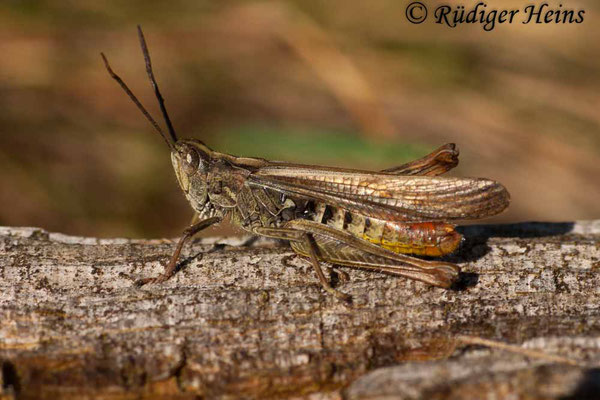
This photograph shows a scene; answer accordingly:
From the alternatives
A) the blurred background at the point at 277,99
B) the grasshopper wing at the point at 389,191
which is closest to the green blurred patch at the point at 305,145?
the blurred background at the point at 277,99

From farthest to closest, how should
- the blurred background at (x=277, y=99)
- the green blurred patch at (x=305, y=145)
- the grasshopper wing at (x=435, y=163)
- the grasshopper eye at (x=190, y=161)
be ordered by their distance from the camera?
the blurred background at (x=277, y=99) → the green blurred patch at (x=305, y=145) → the grasshopper eye at (x=190, y=161) → the grasshopper wing at (x=435, y=163)

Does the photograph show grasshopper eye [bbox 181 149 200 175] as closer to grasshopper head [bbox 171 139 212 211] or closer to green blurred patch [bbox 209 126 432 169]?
grasshopper head [bbox 171 139 212 211]

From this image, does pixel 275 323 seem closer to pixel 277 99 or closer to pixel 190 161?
pixel 190 161

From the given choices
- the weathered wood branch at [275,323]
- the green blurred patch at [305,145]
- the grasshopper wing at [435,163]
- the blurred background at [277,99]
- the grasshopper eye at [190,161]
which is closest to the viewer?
the weathered wood branch at [275,323]

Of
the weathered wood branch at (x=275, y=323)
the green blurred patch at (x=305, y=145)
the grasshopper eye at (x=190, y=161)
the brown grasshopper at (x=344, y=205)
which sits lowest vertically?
the weathered wood branch at (x=275, y=323)

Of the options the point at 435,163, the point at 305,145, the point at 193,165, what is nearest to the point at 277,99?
the point at 305,145

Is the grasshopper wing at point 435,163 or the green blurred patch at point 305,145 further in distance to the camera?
the green blurred patch at point 305,145

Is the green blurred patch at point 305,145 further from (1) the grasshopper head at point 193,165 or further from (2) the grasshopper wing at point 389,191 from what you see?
(2) the grasshopper wing at point 389,191

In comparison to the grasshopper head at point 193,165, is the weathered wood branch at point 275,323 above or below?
below
